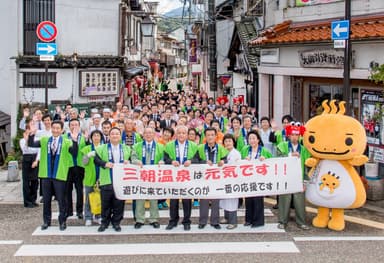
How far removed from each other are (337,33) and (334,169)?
379 centimetres

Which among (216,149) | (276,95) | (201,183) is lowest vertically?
(201,183)

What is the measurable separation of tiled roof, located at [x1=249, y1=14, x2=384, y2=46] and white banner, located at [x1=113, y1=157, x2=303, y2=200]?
4455mm

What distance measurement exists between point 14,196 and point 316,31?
890 cm

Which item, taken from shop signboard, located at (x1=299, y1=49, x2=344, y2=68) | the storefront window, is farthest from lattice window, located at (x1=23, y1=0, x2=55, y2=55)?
the storefront window

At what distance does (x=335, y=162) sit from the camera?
8.79 m

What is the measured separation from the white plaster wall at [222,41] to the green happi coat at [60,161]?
23027mm

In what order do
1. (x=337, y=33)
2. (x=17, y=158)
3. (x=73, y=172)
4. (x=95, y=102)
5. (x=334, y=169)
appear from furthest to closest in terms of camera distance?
(x=95, y=102)
(x=17, y=158)
(x=337, y=33)
(x=73, y=172)
(x=334, y=169)

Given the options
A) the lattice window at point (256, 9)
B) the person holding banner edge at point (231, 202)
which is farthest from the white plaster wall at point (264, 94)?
the person holding banner edge at point (231, 202)

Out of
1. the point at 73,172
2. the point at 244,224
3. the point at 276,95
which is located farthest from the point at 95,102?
the point at 244,224

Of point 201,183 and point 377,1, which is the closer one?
point 201,183

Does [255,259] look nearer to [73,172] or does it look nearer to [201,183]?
[201,183]

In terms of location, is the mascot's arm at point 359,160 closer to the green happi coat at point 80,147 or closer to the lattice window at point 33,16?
the green happi coat at point 80,147

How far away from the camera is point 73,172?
377 inches

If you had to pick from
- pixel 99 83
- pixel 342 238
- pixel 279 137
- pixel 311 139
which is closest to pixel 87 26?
pixel 99 83
